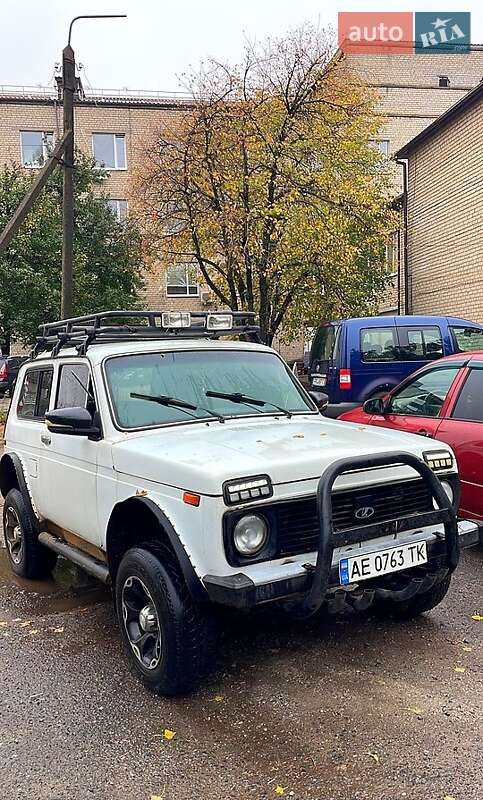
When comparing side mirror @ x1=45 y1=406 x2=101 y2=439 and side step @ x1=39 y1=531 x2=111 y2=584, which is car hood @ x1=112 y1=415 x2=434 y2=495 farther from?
side step @ x1=39 y1=531 x2=111 y2=584

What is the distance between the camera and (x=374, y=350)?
1084cm

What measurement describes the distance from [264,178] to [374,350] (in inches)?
248

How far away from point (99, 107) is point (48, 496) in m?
29.4

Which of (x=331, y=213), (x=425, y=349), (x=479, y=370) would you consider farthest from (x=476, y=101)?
(x=479, y=370)

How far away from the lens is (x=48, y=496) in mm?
4840

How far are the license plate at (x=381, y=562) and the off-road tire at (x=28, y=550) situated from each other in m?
2.88

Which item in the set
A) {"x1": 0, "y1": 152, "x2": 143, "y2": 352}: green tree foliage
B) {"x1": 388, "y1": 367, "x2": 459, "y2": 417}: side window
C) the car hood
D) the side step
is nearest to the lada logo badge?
the car hood

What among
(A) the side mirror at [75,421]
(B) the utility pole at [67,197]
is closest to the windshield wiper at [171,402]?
(A) the side mirror at [75,421]

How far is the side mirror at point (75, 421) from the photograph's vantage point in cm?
400

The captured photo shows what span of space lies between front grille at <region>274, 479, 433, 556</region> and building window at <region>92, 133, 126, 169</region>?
30118mm

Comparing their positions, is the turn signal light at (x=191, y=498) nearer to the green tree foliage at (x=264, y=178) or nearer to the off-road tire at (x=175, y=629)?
the off-road tire at (x=175, y=629)

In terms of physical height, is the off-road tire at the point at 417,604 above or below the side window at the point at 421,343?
below

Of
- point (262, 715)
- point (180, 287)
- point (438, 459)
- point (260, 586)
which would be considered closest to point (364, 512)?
point (438, 459)

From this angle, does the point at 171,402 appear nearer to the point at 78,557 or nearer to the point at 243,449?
the point at 243,449
